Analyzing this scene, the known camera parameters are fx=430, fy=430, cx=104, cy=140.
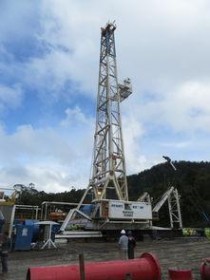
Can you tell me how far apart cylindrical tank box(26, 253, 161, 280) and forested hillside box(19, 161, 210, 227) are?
37.6 m

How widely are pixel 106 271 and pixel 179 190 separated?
4469cm

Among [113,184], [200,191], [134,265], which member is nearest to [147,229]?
[113,184]

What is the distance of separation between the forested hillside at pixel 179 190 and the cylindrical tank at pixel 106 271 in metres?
37.6

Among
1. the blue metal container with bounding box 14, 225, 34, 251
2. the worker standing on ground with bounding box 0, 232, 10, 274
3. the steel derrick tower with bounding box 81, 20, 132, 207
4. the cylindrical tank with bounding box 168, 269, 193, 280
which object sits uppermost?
the steel derrick tower with bounding box 81, 20, 132, 207

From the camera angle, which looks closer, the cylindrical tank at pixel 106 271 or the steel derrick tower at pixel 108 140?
the cylindrical tank at pixel 106 271

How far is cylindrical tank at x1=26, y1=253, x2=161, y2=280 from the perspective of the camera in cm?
966

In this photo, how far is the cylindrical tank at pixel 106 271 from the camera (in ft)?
31.7

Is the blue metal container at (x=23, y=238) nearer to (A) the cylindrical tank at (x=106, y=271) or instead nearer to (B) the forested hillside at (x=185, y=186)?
(A) the cylindrical tank at (x=106, y=271)

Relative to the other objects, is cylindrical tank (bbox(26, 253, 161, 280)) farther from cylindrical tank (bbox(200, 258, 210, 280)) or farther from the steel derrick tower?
the steel derrick tower

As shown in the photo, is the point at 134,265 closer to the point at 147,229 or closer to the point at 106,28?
the point at 147,229

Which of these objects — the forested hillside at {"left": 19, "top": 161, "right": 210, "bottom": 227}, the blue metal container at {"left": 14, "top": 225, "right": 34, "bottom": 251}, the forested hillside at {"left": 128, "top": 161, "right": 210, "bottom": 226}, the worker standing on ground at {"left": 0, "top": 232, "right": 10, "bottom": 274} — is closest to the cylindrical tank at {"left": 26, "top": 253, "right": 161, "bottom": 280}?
the worker standing on ground at {"left": 0, "top": 232, "right": 10, "bottom": 274}

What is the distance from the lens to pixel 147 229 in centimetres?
3966

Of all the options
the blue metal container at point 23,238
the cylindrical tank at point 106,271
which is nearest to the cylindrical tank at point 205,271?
the cylindrical tank at point 106,271

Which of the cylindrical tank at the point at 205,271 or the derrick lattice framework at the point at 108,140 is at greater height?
the derrick lattice framework at the point at 108,140
